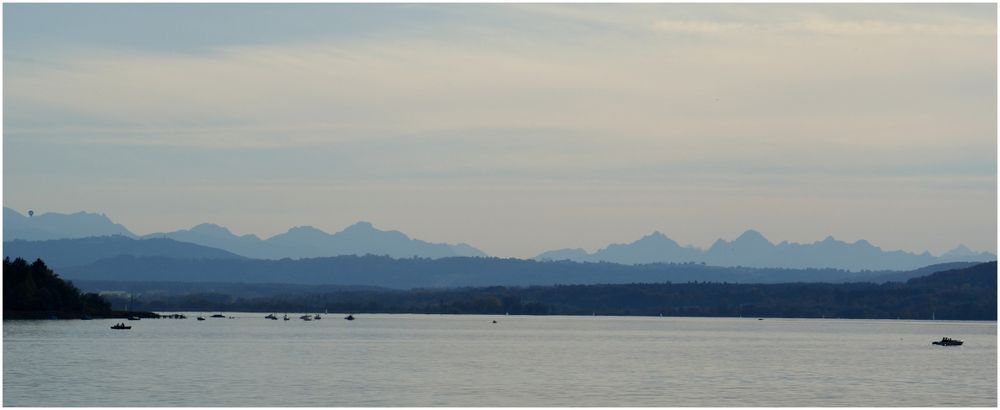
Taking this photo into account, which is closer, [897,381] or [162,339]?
[897,381]

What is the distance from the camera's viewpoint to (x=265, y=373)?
105812 mm

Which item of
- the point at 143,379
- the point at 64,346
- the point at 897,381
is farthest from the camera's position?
the point at 64,346

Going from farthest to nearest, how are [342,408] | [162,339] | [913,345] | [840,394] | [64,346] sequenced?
[913,345]
[162,339]
[64,346]
[840,394]
[342,408]

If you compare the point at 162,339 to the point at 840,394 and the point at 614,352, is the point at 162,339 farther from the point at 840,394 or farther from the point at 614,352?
the point at 840,394

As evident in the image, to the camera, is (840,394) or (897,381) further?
(897,381)

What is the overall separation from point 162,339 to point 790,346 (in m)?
67.2

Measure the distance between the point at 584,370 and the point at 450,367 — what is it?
33.2 ft

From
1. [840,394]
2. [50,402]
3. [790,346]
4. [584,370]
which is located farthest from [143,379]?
[790,346]

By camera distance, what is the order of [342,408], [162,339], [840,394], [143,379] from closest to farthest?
[342,408]
[840,394]
[143,379]
[162,339]

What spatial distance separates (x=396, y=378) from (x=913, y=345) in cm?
9494

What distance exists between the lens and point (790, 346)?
560 feet

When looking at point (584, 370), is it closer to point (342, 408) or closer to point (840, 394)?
Result: point (840, 394)

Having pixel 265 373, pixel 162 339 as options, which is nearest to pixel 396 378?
pixel 265 373

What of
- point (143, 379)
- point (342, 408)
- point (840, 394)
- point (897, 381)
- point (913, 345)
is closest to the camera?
point (342, 408)
